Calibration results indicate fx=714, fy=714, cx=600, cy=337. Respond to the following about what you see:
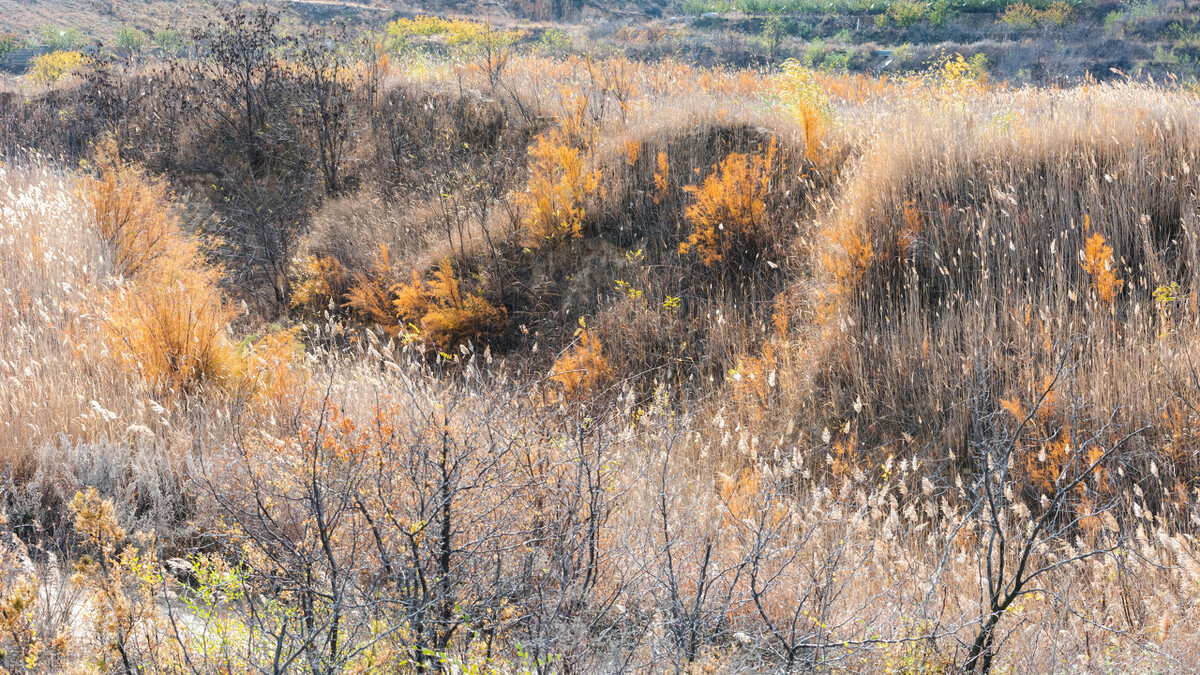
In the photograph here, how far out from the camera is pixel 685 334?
6.48 metres

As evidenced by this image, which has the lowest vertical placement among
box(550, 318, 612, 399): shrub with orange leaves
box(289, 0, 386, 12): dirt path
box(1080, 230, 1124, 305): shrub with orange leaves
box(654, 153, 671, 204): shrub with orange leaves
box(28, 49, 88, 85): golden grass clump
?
box(550, 318, 612, 399): shrub with orange leaves

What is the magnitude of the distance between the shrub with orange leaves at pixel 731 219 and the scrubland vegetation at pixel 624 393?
0.12ft

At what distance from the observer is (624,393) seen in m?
6.09

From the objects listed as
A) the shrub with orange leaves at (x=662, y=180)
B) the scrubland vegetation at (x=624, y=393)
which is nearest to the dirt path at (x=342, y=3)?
the scrubland vegetation at (x=624, y=393)

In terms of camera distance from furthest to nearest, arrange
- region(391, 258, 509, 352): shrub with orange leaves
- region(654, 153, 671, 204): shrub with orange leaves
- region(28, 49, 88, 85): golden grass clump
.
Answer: region(28, 49, 88, 85): golden grass clump, region(654, 153, 671, 204): shrub with orange leaves, region(391, 258, 509, 352): shrub with orange leaves

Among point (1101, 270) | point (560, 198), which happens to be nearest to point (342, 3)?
point (560, 198)

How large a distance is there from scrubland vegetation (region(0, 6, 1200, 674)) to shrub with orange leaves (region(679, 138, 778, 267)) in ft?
0.12

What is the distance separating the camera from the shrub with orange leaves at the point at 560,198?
303 inches

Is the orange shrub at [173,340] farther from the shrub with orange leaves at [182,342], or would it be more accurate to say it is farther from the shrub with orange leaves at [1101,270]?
the shrub with orange leaves at [1101,270]

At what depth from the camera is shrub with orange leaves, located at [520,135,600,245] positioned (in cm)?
770

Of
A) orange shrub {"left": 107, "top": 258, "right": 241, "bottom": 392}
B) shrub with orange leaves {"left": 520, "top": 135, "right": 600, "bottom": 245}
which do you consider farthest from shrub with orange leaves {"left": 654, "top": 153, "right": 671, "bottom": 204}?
orange shrub {"left": 107, "top": 258, "right": 241, "bottom": 392}

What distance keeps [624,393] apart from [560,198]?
2692 mm

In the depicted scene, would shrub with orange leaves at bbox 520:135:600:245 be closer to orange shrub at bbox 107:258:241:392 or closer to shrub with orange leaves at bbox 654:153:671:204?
shrub with orange leaves at bbox 654:153:671:204

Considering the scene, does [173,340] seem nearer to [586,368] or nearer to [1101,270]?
[586,368]
